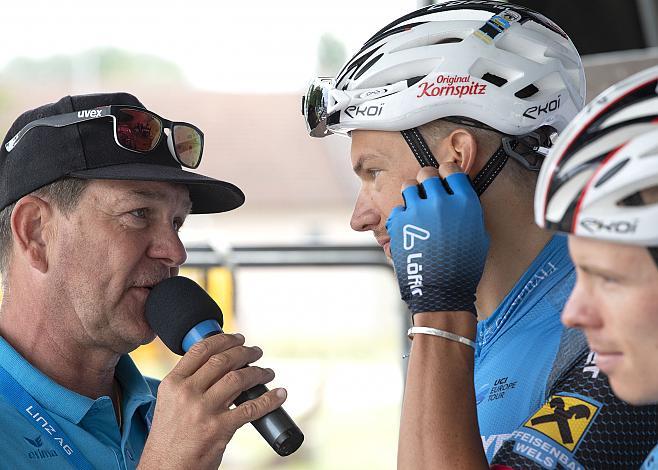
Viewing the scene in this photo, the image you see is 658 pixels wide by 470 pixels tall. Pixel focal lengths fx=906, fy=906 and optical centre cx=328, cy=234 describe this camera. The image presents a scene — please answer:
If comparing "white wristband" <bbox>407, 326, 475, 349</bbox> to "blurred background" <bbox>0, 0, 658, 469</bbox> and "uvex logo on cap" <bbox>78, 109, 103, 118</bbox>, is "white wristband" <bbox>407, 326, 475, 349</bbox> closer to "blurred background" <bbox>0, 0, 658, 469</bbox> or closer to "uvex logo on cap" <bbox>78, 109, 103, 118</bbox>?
"uvex logo on cap" <bbox>78, 109, 103, 118</bbox>

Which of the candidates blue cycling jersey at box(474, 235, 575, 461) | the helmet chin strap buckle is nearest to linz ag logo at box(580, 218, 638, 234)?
blue cycling jersey at box(474, 235, 575, 461)

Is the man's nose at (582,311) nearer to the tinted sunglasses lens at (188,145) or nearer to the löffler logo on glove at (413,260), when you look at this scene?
the löffler logo on glove at (413,260)

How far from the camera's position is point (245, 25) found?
80.5ft

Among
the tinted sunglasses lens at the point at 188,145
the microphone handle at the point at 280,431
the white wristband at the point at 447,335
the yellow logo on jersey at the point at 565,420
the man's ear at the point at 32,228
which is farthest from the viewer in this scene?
the tinted sunglasses lens at the point at 188,145

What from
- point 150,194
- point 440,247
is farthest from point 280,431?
point 150,194

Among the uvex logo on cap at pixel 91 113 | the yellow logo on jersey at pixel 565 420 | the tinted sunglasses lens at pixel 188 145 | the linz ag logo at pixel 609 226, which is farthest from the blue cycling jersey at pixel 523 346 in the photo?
the uvex logo on cap at pixel 91 113

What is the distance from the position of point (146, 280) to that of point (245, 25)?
23.3 m

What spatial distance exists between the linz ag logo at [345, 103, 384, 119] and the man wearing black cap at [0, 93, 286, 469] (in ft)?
1.45

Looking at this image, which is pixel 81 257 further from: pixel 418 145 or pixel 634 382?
pixel 634 382

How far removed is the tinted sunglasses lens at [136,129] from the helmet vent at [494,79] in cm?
78

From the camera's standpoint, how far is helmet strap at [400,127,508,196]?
66.4 inches

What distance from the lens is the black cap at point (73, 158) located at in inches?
76.9

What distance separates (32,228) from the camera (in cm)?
199

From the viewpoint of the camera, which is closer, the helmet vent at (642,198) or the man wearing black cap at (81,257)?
the helmet vent at (642,198)
